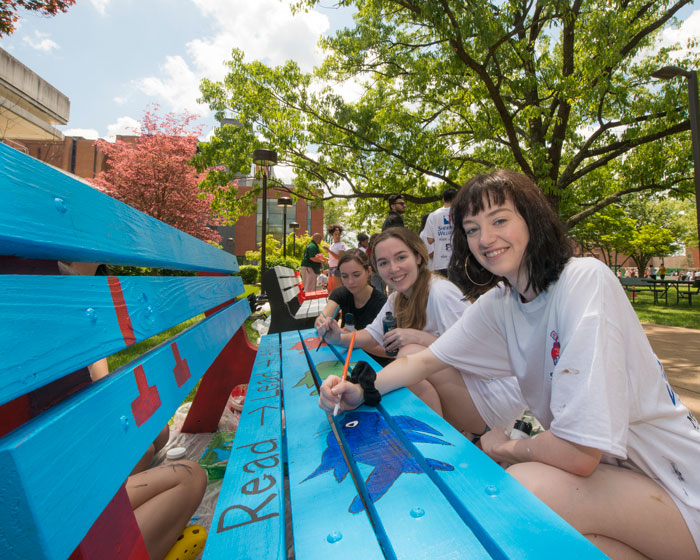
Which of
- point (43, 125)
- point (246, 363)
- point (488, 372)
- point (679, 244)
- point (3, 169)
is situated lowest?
point (246, 363)

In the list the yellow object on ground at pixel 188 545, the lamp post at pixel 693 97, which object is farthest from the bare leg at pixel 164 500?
the lamp post at pixel 693 97

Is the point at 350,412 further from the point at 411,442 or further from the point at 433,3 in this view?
the point at 433,3

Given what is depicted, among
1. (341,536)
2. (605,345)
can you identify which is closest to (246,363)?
(341,536)

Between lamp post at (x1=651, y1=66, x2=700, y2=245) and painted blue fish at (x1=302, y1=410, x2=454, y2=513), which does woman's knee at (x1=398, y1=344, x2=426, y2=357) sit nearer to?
painted blue fish at (x1=302, y1=410, x2=454, y2=513)

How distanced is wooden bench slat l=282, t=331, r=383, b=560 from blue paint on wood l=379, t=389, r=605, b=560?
0.68ft

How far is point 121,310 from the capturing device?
0.83 m

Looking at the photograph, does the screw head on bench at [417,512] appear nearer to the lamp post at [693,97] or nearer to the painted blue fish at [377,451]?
the painted blue fish at [377,451]

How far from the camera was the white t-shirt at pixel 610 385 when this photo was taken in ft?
3.17

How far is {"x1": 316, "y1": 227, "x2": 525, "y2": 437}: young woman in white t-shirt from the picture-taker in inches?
71.4

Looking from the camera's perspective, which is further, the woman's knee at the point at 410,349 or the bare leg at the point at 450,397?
the woman's knee at the point at 410,349

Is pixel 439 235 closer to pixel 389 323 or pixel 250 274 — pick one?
pixel 389 323

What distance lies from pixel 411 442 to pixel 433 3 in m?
7.31

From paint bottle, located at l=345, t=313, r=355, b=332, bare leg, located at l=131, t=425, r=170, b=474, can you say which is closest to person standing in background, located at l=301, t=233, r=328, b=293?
paint bottle, located at l=345, t=313, r=355, b=332

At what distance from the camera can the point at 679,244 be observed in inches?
1377
